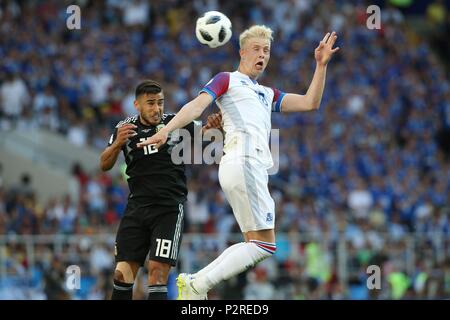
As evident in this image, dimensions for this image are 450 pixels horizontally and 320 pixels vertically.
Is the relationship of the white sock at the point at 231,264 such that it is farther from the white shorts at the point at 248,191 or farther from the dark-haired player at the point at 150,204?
the dark-haired player at the point at 150,204

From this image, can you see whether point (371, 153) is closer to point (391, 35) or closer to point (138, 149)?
point (391, 35)

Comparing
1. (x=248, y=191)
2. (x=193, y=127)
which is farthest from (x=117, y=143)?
(x=248, y=191)

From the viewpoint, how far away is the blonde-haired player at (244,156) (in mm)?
9391

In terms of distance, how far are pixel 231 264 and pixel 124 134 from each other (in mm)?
1579

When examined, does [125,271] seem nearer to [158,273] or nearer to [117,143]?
[158,273]

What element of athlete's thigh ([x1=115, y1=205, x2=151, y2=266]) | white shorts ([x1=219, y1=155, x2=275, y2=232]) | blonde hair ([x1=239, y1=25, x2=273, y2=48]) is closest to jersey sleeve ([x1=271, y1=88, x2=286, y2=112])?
blonde hair ([x1=239, y1=25, x2=273, y2=48])

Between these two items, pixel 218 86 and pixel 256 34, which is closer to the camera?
pixel 218 86

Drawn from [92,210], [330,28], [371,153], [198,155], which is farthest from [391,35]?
[198,155]

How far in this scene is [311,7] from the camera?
28.9 meters

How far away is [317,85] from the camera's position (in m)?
10.1

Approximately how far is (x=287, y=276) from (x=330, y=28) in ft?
36.7

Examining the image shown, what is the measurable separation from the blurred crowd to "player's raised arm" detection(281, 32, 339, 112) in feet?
21.9

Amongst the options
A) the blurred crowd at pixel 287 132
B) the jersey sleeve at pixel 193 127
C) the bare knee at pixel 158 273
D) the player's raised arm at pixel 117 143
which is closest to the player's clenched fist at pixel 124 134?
the player's raised arm at pixel 117 143

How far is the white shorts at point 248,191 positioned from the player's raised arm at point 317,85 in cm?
97
